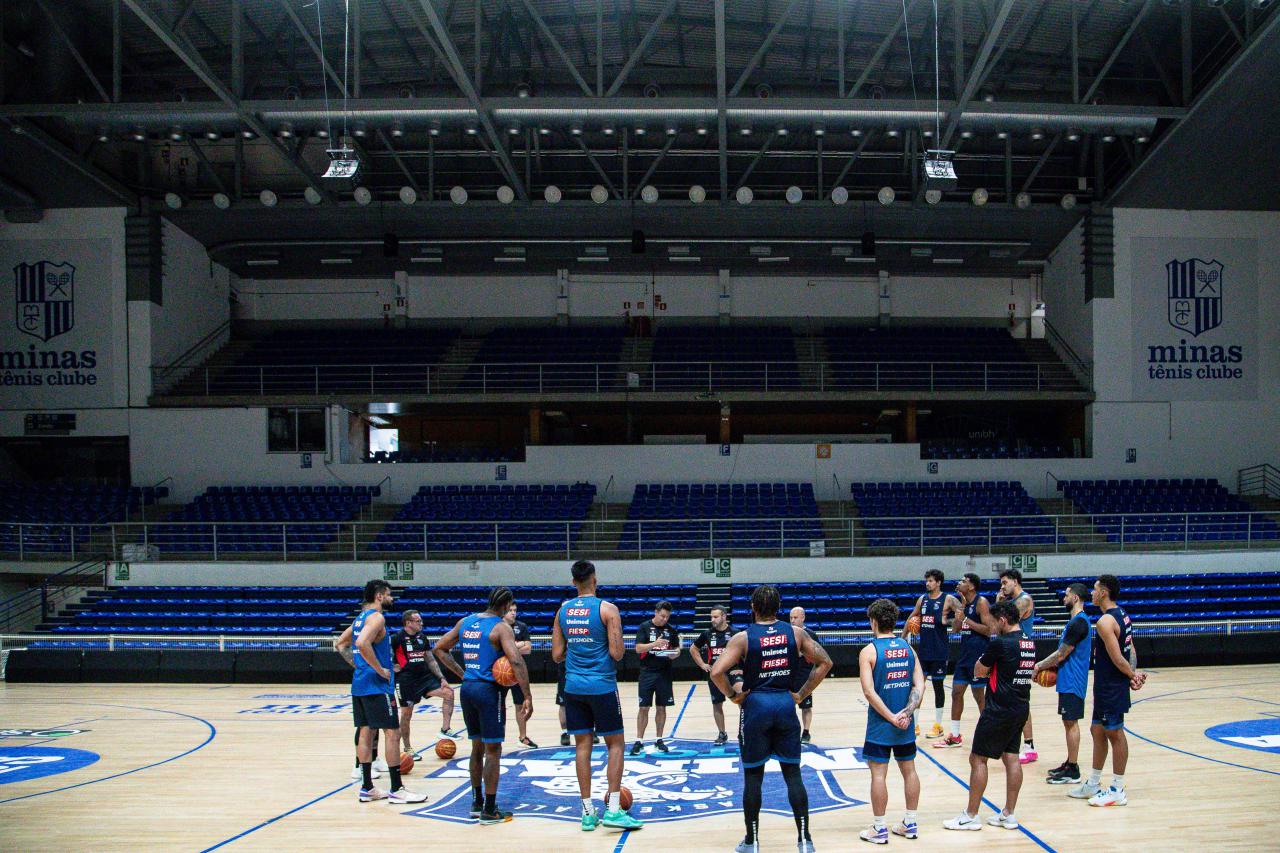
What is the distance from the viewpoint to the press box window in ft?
83.7

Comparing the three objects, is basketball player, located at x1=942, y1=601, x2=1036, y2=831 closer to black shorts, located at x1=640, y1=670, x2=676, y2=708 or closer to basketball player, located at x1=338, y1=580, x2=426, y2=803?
black shorts, located at x1=640, y1=670, x2=676, y2=708

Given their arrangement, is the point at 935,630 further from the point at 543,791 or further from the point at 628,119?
the point at 628,119

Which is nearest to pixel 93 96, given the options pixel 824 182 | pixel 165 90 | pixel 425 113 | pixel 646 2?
pixel 165 90

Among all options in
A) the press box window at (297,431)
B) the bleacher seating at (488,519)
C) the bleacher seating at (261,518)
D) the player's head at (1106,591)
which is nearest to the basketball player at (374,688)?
the player's head at (1106,591)

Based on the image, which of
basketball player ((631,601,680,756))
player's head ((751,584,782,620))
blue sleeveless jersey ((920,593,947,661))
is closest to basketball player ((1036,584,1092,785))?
blue sleeveless jersey ((920,593,947,661))

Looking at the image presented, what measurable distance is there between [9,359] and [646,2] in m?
18.5

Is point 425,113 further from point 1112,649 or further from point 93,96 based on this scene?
point 1112,649

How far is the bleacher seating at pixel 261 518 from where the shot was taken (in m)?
21.5

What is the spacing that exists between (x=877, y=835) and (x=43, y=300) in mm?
25804

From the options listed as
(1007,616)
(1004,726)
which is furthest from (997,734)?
(1007,616)

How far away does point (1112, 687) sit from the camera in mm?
7910

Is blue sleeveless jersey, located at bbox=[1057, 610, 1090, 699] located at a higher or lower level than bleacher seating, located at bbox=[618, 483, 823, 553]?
lower

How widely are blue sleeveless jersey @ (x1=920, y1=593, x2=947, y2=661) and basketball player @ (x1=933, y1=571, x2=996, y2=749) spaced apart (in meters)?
0.24

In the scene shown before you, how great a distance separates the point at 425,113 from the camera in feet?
65.0
